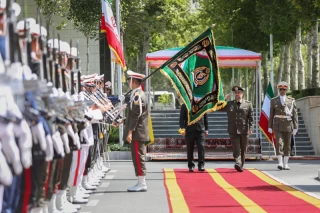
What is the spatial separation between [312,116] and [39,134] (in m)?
26.1

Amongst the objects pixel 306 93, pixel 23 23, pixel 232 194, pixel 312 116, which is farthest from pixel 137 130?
pixel 306 93

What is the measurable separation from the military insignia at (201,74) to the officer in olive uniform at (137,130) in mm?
5373

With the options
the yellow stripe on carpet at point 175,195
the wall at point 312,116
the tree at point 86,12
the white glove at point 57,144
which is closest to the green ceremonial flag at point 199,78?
the yellow stripe on carpet at point 175,195

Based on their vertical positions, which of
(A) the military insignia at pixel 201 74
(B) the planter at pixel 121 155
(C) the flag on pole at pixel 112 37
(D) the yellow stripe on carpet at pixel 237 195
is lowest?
(D) the yellow stripe on carpet at pixel 237 195

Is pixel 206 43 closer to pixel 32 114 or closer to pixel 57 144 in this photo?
pixel 57 144

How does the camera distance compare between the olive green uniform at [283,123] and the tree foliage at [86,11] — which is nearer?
the olive green uniform at [283,123]

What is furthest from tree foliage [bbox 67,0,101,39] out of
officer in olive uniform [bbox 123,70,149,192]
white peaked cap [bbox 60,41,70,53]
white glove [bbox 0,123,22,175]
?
white glove [bbox 0,123,22,175]

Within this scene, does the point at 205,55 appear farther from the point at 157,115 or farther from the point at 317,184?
the point at 157,115

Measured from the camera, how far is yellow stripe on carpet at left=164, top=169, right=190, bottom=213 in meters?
13.6

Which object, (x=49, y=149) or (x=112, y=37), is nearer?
(x=49, y=149)

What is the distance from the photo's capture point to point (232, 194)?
15.9m

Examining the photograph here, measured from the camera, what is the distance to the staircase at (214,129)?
106 feet

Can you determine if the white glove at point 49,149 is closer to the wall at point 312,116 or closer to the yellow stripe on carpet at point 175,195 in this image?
the yellow stripe on carpet at point 175,195

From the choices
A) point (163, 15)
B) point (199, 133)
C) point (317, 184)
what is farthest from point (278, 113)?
point (163, 15)
